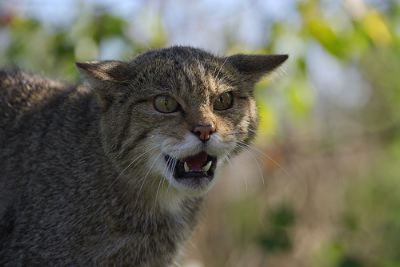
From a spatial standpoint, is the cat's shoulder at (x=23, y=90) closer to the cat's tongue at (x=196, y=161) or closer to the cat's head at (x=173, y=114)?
the cat's head at (x=173, y=114)

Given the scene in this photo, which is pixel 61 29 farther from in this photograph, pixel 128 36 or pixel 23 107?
pixel 23 107

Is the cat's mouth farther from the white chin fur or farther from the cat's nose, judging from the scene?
the cat's nose

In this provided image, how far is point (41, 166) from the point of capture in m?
5.17

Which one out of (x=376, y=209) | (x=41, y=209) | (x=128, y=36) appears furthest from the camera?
(x=376, y=209)

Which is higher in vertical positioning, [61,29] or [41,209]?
[61,29]

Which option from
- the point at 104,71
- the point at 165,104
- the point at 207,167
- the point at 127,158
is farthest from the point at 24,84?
the point at 207,167

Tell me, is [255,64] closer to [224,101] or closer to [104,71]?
[224,101]

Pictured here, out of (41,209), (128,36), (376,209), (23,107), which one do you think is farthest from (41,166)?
(376,209)

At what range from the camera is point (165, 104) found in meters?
4.64

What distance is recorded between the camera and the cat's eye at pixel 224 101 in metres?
4.74

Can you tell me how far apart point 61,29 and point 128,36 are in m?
0.66

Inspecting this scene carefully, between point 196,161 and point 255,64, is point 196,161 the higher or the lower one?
the lower one

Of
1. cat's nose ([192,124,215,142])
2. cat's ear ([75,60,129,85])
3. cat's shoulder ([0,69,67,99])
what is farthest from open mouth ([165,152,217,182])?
cat's shoulder ([0,69,67,99])

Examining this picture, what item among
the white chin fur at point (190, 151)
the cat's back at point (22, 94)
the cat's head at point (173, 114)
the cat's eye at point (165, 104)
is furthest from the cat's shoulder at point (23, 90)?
the white chin fur at point (190, 151)
